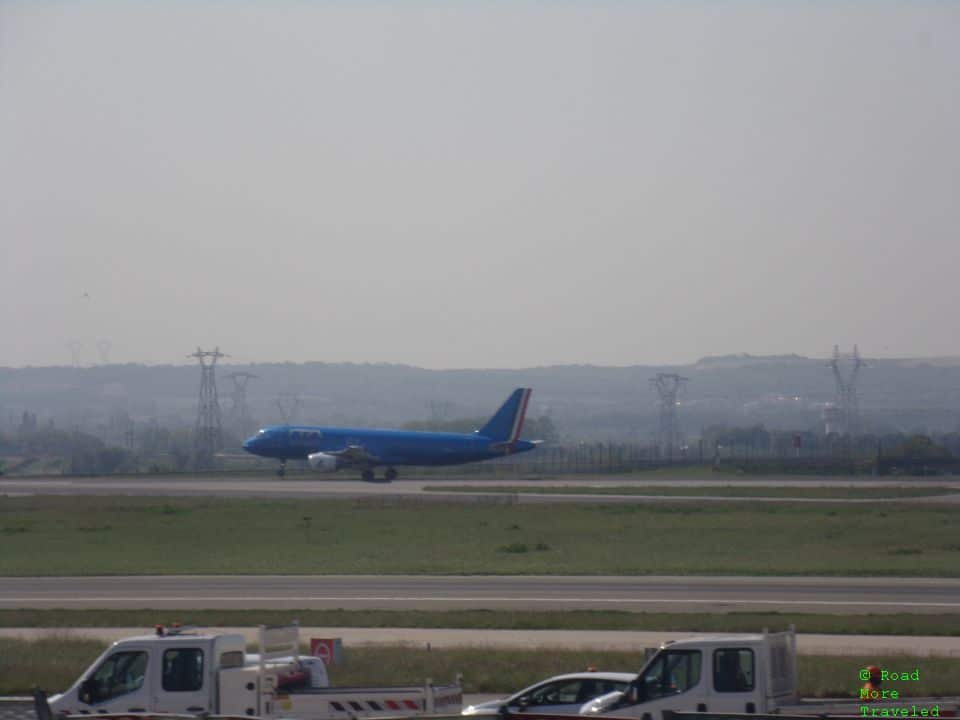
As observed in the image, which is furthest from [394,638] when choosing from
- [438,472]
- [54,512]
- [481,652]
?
[438,472]

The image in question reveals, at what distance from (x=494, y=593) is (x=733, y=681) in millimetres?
20583

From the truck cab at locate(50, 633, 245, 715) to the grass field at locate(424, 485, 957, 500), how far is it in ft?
204

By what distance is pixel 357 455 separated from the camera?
9394cm

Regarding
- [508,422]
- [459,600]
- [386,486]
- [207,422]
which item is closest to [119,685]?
[459,600]

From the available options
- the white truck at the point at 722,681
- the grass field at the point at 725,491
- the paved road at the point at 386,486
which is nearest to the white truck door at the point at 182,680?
the white truck at the point at 722,681

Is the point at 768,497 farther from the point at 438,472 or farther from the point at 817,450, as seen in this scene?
the point at 817,450

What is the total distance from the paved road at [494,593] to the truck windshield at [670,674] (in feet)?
52.4

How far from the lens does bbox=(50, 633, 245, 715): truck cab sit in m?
15.9

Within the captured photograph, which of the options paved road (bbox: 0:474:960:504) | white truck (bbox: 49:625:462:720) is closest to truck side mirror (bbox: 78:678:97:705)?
white truck (bbox: 49:625:462:720)

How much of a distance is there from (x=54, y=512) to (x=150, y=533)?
41.2ft

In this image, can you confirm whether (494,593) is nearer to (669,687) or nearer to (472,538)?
(472,538)

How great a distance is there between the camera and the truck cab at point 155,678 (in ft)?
52.0

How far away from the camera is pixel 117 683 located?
16203 mm

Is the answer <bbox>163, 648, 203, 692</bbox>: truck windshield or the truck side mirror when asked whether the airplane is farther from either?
<bbox>163, 648, 203, 692</bbox>: truck windshield
